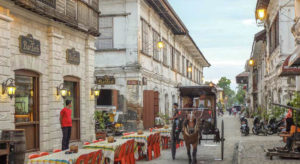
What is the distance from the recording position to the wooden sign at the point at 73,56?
16.5 meters

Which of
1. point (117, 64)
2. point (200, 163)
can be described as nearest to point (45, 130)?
point (200, 163)

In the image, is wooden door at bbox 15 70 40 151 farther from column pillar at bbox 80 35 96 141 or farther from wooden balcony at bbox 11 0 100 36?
column pillar at bbox 80 35 96 141

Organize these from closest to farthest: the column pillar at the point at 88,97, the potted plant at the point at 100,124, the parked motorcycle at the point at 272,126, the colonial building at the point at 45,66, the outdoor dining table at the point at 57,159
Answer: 1. the outdoor dining table at the point at 57,159
2. the colonial building at the point at 45,66
3. the column pillar at the point at 88,97
4. the potted plant at the point at 100,124
5. the parked motorcycle at the point at 272,126

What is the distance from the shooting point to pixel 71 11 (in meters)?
16.4

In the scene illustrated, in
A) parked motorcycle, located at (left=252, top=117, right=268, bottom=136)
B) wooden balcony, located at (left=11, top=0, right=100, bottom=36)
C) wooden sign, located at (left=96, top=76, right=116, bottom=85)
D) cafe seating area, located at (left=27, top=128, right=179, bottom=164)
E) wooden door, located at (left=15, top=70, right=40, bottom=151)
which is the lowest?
parked motorcycle, located at (left=252, top=117, right=268, bottom=136)

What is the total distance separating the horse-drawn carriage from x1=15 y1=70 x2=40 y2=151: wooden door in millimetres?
4778

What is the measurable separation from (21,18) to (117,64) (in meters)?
11.8

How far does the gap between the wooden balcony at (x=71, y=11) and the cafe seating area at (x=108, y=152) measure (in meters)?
5.09

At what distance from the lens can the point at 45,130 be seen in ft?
47.7

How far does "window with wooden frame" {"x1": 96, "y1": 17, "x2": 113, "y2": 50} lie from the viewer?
2492cm

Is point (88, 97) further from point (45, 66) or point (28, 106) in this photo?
point (28, 106)

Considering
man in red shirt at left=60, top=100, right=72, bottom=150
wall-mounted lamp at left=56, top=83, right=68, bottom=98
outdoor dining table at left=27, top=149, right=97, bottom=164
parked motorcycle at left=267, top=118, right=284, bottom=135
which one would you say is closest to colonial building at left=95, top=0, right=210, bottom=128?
parked motorcycle at left=267, top=118, right=284, bottom=135

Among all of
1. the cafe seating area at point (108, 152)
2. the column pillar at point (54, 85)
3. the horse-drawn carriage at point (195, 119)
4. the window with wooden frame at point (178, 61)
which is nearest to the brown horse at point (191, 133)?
the horse-drawn carriage at point (195, 119)

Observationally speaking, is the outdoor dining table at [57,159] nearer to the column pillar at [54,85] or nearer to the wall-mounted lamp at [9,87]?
the wall-mounted lamp at [9,87]
